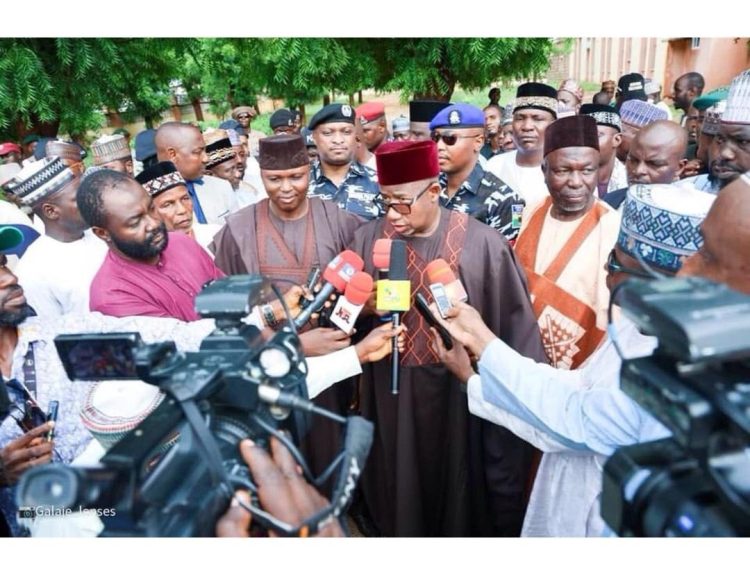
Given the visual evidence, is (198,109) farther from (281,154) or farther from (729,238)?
(729,238)

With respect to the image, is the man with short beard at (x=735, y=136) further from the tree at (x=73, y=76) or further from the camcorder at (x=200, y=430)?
the tree at (x=73, y=76)

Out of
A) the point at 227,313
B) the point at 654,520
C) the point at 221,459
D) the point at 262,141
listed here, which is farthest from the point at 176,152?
the point at 654,520

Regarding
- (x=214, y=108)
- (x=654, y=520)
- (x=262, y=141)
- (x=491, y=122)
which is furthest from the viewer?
(x=214, y=108)

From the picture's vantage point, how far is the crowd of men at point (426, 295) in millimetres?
1583

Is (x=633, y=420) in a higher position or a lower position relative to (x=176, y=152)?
lower

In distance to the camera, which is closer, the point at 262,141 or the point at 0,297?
the point at 0,297

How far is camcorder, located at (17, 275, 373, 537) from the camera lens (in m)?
0.89

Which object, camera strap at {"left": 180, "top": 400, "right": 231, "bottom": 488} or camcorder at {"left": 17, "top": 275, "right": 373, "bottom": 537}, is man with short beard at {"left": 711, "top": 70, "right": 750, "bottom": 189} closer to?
camcorder at {"left": 17, "top": 275, "right": 373, "bottom": 537}

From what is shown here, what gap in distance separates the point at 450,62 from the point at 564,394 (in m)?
5.15

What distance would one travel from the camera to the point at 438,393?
251 centimetres

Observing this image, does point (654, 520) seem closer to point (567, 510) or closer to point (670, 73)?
point (567, 510)

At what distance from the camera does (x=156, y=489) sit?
0.95m

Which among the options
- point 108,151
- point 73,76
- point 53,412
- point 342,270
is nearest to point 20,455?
point 53,412

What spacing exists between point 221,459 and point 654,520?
756mm
